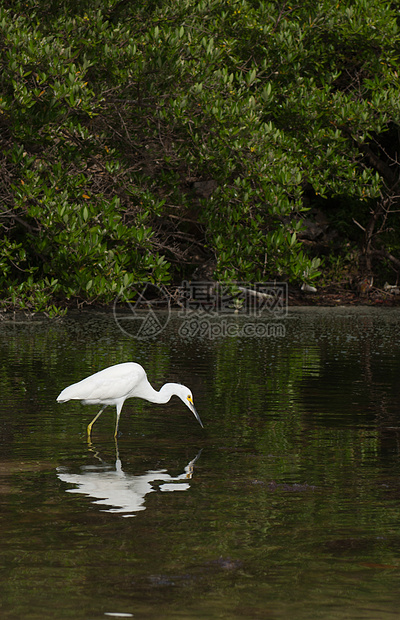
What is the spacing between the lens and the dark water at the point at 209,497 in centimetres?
446

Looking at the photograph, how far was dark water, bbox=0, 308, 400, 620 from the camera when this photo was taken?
4.46 metres

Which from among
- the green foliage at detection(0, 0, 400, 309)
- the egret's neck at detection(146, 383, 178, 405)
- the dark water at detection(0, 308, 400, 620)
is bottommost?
the dark water at detection(0, 308, 400, 620)

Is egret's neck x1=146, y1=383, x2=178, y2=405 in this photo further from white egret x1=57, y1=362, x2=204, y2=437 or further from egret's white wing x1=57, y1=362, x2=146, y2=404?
egret's white wing x1=57, y1=362, x2=146, y2=404

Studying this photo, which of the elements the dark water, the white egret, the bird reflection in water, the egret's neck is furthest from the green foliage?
the bird reflection in water

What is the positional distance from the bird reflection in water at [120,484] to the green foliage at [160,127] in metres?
6.78

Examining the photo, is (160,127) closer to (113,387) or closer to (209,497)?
(113,387)

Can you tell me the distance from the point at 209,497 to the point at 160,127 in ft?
33.9

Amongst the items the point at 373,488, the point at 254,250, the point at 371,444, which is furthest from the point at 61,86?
the point at 373,488

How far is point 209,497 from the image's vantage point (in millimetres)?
6141

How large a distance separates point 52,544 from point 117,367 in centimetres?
351

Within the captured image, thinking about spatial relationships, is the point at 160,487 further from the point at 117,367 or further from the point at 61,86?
the point at 61,86

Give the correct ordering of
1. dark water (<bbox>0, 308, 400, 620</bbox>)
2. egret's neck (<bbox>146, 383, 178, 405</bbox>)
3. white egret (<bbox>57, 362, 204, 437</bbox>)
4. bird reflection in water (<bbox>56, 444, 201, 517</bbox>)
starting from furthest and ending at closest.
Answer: egret's neck (<bbox>146, 383, 178, 405</bbox>) < white egret (<bbox>57, 362, 204, 437</bbox>) < bird reflection in water (<bbox>56, 444, 201, 517</bbox>) < dark water (<bbox>0, 308, 400, 620</bbox>)

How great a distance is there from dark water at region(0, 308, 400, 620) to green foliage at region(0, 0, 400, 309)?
9.41 feet

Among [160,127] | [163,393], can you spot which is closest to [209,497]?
[163,393]
